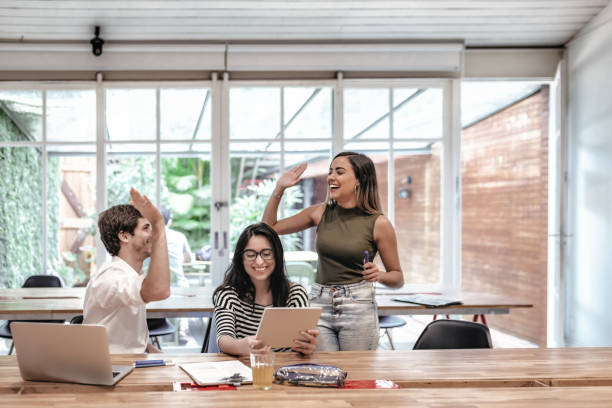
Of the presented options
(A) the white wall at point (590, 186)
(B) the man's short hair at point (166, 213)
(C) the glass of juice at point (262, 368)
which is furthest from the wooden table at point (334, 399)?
(B) the man's short hair at point (166, 213)

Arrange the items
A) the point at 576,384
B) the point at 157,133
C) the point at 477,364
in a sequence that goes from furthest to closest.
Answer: the point at 157,133 < the point at 477,364 < the point at 576,384

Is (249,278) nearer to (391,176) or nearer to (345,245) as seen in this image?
(345,245)

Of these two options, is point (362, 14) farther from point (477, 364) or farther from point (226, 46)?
point (477, 364)

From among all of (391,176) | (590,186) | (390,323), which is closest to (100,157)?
(391,176)

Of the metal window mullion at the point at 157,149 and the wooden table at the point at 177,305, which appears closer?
the wooden table at the point at 177,305

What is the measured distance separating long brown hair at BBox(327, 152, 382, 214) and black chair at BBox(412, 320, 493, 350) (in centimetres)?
64

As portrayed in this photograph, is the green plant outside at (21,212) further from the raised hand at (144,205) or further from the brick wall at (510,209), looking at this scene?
the brick wall at (510,209)

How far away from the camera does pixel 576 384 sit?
206 cm

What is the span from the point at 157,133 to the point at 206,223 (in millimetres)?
960

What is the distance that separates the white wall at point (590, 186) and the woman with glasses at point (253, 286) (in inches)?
140

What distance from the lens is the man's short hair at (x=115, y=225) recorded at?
2.57 m

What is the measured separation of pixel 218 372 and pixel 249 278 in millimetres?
601

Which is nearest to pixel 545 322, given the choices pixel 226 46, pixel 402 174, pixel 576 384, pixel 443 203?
pixel 443 203

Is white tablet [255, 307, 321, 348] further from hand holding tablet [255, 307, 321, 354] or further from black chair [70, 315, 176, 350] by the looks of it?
black chair [70, 315, 176, 350]
